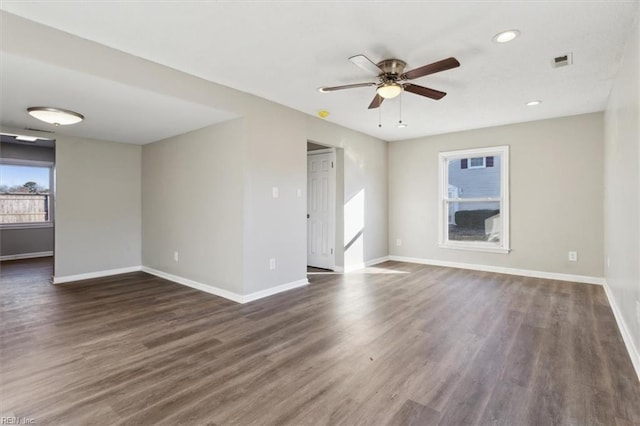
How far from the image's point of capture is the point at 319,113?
4480 mm

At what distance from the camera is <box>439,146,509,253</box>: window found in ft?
17.4

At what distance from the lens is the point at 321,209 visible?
5.73 meters

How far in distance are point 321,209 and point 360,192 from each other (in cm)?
76

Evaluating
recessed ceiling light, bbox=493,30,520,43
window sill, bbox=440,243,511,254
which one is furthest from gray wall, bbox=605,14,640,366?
window sill, bbox=440,243,511,254

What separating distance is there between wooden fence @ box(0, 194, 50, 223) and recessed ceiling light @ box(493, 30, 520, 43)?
894cm

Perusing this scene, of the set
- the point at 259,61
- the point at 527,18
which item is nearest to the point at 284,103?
the point at 259,61

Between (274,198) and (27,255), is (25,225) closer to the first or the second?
(27,255)

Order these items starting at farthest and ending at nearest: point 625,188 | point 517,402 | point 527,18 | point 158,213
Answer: point 158,213, point 625,188, point 527,18, point 517,402

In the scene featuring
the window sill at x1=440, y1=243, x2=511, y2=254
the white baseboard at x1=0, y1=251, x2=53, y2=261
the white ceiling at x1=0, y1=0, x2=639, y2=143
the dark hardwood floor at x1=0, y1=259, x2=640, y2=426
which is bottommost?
the dark hardwood floor at x1=0, y1=259, x2=640, y2=426

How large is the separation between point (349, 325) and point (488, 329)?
1261 millimetres

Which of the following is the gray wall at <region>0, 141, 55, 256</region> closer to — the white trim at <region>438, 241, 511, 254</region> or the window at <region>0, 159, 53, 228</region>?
the window at <region>0, 159, 53, 228</region>

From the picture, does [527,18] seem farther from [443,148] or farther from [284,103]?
[443,148]

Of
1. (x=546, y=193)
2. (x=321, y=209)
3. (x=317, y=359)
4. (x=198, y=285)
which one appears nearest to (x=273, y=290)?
(x=198, y=285)

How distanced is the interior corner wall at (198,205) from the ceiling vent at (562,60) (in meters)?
3.13
